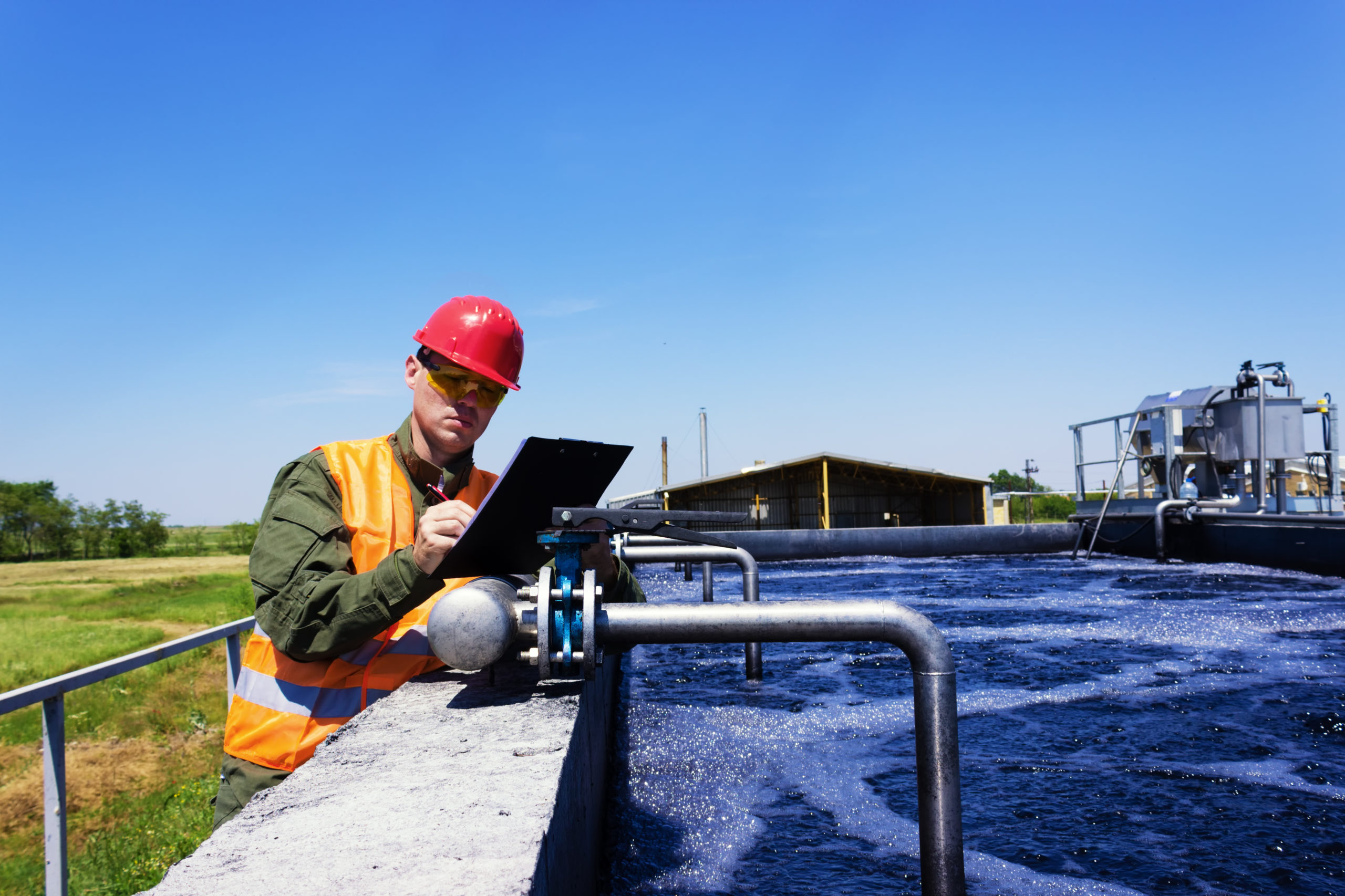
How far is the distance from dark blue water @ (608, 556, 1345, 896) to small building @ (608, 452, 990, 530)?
1947 cm

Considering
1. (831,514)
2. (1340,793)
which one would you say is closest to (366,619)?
(1340,793)

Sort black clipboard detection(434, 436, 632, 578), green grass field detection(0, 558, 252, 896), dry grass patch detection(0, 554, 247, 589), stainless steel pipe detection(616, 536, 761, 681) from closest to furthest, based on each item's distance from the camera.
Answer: black clipboard detection(434, 436, 632, 578), green grass field detection(0, 558, 252, 896), stainless steel pipe detection(616, 536, 761, 681), dry grass patch detection(0, 554, 247, 589)

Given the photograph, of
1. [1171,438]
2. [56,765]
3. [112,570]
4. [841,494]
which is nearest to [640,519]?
[56,765]

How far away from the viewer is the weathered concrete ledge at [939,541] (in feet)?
49.5

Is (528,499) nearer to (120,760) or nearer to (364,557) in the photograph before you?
(364,557)

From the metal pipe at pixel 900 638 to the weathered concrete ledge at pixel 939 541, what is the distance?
13.3m

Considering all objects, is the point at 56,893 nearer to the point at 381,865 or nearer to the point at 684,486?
the point at 381,865

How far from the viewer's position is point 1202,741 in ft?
13.4

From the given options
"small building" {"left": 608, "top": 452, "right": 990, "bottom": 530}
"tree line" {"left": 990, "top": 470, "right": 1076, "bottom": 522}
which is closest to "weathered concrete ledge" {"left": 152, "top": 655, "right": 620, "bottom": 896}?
"small building" {"left": 608, "top": 452, "right": 990, "bottom": 530}

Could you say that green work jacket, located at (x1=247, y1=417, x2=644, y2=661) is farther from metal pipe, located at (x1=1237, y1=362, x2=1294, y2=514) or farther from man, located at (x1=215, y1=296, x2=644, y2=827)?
metal pipe, located at (x1=1237, y1=362, x2=1294, y2=514)

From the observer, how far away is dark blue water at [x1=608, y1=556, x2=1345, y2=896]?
106 inches

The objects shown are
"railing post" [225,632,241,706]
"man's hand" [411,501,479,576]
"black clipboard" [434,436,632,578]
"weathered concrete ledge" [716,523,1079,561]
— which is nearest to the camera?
"black clipboard" [434,436,632,578]

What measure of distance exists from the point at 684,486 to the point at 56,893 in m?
24.6

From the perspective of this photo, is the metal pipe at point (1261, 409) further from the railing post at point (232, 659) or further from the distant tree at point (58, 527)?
the distant tree at point (58, 527)
